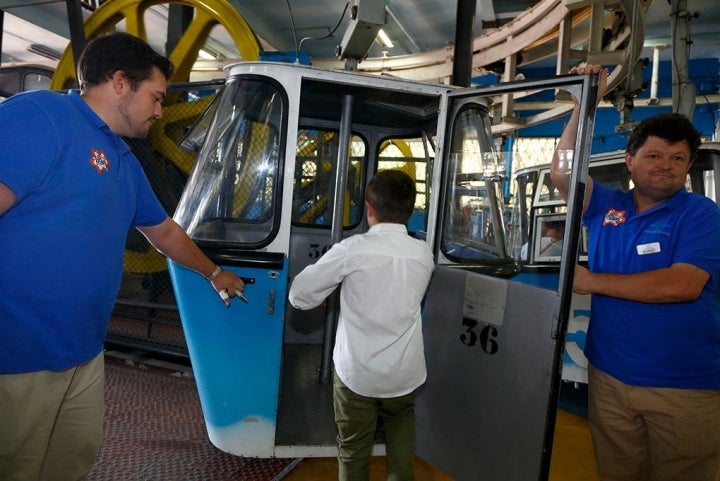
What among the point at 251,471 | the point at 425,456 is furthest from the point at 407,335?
the point at 251,471

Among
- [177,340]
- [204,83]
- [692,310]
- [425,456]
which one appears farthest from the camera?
[177,340]

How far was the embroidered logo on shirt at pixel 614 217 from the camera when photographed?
6.05ft

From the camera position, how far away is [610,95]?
414 centimetres

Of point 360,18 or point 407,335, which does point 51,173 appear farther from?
point 360,18

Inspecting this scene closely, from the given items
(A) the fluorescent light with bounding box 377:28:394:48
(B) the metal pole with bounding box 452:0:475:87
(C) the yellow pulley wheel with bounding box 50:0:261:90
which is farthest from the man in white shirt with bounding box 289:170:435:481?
(A) the fluorescent light with bounding box 377:28:394:48

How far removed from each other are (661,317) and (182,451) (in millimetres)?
2381

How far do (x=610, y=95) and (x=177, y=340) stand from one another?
13.9 ft

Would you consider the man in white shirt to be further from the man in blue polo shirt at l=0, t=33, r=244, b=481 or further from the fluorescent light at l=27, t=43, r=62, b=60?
the fluorescent light at l=27, t=43, r=62, b=60

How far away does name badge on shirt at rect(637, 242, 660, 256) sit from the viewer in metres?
1.71

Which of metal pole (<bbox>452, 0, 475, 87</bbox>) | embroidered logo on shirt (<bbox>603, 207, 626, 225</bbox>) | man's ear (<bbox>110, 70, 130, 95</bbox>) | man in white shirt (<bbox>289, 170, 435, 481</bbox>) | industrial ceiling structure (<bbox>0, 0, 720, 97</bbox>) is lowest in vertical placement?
man in white shirt (<bbox>289, 170, 435, 481</bbox>)

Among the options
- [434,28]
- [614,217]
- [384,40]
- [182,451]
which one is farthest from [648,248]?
[434,28]

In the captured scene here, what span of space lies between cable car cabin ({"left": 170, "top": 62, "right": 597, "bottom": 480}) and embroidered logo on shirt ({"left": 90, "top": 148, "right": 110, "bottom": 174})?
0.89m

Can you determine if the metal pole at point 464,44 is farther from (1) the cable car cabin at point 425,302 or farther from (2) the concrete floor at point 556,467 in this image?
(2) the concrete floor at point 556,467

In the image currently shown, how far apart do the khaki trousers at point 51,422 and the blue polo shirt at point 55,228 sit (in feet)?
0.19
